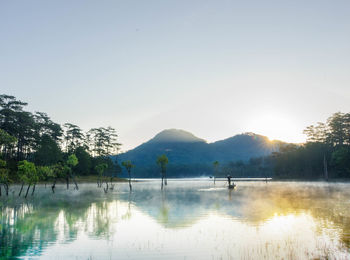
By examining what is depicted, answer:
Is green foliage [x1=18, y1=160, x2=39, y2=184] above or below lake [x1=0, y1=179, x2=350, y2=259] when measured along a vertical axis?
above

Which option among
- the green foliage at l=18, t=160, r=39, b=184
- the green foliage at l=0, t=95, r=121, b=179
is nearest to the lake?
the green foliage at l=18, t=160, r=39, b=184

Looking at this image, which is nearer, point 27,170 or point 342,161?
point 27,170

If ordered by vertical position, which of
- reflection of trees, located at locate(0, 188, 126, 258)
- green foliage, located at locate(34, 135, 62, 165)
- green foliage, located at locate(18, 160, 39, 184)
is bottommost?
reflection of trees, located at locate(0, 188, 126, 258)

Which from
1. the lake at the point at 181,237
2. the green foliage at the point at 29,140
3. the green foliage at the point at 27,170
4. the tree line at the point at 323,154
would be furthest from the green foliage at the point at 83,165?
the lake at the point at 181,237

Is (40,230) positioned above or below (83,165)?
below

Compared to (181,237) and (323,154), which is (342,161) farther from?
(181,237)

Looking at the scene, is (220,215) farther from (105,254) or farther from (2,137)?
(2,137)

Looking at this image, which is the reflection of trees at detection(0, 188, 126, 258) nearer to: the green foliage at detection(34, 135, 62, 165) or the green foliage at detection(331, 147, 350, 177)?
the green foliage at detection(34, 135, 62, 165)

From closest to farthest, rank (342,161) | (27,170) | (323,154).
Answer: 1. (27,170)
2. (342,161)
3. (323,154)

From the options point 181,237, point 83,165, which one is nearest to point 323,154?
point 83,165

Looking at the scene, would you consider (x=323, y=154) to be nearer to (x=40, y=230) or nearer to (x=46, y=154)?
(x=46, y=154)

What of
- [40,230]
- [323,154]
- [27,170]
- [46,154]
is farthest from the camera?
[323,154]

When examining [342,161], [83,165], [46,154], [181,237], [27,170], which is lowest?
[181,237]

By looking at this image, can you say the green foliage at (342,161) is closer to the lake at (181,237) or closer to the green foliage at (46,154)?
the lake at (181,237)
